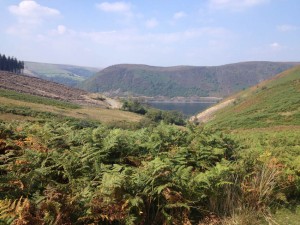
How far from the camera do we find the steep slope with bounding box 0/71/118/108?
8706 centimetres

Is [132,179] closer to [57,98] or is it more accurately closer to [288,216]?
[288,216]

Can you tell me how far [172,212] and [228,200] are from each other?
1.23m

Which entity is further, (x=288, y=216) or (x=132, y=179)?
(x=288, y=216)

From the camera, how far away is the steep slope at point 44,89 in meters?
87.1

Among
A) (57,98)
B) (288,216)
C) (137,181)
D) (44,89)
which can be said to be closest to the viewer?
(137,181)

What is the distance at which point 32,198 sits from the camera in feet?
15.3

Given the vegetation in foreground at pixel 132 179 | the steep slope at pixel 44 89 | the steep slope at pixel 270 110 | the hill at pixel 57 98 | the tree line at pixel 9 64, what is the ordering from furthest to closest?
1. the tree line at pixel 9 64
2. the steep slope at pixel 44 89
3. the hill at pixel 57 98
4. the steep slope at pixel 270 110
5. the vegetation in foreground at pixel 132 179

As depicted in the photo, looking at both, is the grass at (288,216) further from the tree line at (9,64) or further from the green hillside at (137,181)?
the tree line at (9,64)

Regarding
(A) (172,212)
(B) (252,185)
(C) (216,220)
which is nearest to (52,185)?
(A) (172,212)

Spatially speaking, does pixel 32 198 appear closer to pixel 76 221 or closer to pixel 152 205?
pixel 76 221

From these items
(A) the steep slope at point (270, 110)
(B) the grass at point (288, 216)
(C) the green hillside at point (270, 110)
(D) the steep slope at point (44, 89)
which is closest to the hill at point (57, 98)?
(D) the steep slope at point (44, 89)

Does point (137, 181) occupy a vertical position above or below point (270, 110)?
above

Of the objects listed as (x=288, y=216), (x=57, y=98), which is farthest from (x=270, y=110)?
(x=288, y=216)

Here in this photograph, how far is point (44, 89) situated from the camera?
96.4 meters
